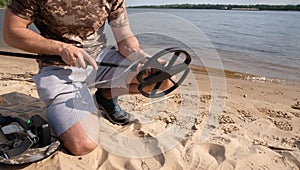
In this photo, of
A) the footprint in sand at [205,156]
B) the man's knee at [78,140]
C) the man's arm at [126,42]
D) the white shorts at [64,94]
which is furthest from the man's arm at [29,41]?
the footprint in sand at [205,156]

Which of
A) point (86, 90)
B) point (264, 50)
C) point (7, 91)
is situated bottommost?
point (264, 50)

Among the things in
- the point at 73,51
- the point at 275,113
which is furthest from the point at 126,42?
the point at 275,113

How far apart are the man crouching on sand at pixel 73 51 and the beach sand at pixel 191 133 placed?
0.59 feet

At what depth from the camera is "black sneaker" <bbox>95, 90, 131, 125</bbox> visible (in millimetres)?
3211

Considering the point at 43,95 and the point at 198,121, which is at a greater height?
the point at 43,95

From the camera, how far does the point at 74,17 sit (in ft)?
9.30

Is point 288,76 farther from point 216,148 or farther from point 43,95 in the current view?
point 43,95

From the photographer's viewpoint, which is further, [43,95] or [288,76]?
[288,76]

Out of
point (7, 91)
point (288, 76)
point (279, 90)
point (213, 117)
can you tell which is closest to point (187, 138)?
point (213, 117)

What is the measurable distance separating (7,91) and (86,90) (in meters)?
1.65

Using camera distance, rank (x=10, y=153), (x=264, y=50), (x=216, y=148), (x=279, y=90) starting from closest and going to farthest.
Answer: (x=10, y=153) → (x=216, y=148) → (x=279, y=90) → (x=264, y=50)

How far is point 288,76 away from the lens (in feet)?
22.4

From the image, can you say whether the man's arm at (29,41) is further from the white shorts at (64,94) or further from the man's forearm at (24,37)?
the white shorts at (64,94)

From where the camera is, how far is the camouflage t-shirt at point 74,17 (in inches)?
104
